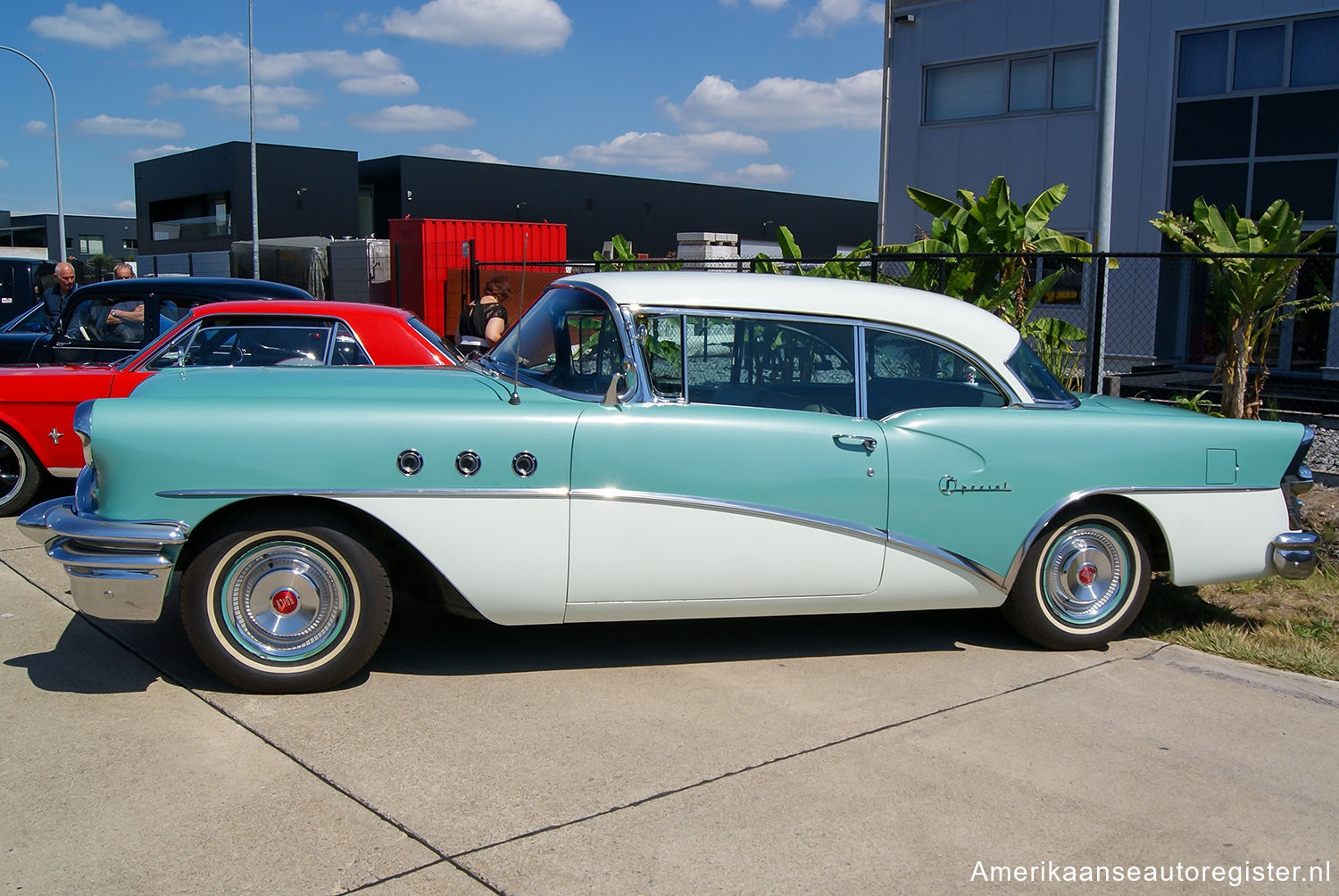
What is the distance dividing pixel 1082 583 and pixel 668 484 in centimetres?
205

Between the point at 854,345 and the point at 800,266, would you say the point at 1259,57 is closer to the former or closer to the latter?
the point at 800,266

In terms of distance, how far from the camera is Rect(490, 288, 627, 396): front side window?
15.4 feet

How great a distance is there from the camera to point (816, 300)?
4.88 metres

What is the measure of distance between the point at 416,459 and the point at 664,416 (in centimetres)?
98

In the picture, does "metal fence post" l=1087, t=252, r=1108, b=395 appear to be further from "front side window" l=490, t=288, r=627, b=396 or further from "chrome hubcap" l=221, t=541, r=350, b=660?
"chrome hubcap" l=221, t=541, r=350, b=660

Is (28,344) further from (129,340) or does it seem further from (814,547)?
(814,547)

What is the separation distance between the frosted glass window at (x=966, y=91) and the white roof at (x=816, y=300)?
14.5m

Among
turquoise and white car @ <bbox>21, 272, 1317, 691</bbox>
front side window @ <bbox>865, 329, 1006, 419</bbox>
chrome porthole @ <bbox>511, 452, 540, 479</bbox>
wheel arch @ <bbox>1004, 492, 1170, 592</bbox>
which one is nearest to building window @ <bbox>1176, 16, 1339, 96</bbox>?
turquoise and white car @ <bbox>21, 272, 1317, 691</bbox>

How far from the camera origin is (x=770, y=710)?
4.32m

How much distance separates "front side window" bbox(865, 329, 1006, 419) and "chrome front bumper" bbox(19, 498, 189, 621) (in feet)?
9.34

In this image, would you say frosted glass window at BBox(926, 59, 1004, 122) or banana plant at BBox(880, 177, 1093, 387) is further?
frosted glass window at BBox(926, 59, 1004, 122)

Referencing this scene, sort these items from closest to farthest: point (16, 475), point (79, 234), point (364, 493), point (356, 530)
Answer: point (364, 493) < point (356, 530) < point (16, 475) < point (79, 234)

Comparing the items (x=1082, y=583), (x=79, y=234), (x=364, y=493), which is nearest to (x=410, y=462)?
(x=364, y=493)

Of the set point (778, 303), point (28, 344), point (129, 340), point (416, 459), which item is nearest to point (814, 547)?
point (778, 303)
